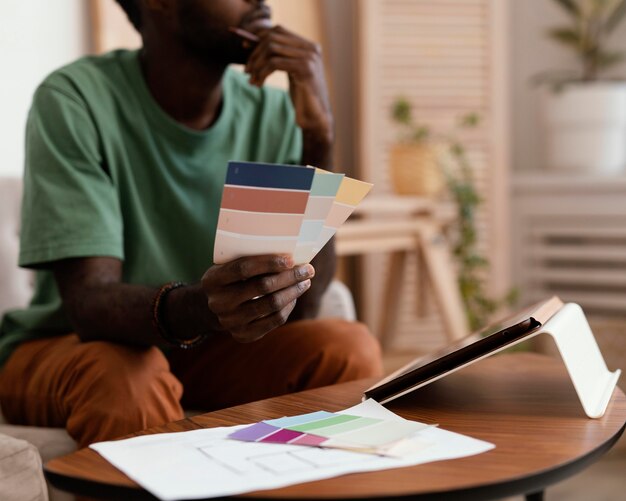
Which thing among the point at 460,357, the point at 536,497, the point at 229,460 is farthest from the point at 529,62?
the point at 229,460

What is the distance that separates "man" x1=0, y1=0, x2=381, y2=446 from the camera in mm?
1236

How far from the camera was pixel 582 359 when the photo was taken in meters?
1.07

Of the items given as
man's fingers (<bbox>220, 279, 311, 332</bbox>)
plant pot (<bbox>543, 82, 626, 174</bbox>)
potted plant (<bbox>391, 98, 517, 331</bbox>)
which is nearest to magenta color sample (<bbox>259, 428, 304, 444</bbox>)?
man's fingers (<bbox>220, 279, 311, 332</bbox>)

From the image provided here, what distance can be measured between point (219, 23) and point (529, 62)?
220cm

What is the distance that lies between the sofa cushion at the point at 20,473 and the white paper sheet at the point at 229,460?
0.75 feet

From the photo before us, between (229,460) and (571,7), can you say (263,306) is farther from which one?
(571,7)

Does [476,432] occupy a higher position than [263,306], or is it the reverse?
[263,306]

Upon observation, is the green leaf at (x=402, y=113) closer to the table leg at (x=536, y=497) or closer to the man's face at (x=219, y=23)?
the man's face at (x=219, y=23)

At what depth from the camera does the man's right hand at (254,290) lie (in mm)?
926

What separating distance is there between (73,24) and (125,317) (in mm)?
1292

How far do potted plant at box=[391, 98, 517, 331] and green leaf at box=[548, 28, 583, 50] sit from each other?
1.63 feet

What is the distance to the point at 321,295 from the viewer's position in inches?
64.7

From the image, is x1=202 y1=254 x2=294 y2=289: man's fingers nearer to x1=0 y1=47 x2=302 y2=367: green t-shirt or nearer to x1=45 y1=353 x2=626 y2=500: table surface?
x1=45 y1=353 x2=626 y2=500: table surface

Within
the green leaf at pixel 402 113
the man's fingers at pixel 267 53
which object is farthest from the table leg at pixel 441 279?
the man's fingers at pixel 267 53
